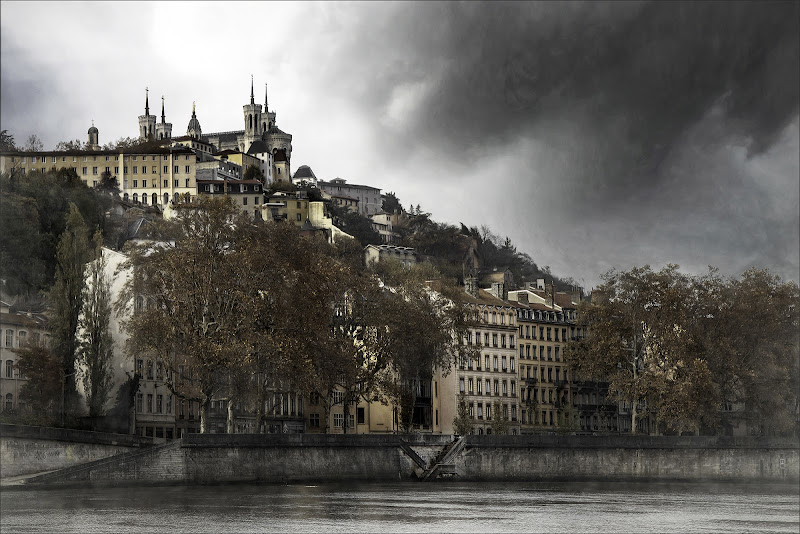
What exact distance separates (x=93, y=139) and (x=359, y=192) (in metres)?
41.2

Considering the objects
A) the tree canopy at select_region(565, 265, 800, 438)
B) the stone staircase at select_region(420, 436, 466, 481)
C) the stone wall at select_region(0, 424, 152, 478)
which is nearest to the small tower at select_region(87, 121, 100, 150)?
the tree canopy at select_region(565, 265, 800, 438)

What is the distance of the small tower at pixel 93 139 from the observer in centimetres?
16338

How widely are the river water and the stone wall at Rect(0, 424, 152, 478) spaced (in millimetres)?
2646

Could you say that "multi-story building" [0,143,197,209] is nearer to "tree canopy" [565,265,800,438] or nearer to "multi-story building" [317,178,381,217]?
"multi-story building" [317,178,381,217]

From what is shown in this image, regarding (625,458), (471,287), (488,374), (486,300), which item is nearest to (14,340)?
(625,458)

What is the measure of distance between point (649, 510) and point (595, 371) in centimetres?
3315

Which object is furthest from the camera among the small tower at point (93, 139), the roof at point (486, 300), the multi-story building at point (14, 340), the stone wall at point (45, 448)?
the small tower at point (93, 139)

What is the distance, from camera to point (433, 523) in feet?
117

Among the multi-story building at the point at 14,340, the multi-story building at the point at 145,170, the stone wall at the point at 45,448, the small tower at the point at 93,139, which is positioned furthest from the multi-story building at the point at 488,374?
the small tower at the point at 93,139

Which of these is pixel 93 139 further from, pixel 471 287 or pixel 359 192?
pixel 471 287

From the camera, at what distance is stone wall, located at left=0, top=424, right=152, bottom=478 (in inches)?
1929

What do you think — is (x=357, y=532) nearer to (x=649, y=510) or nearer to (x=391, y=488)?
(x=649, y=510)

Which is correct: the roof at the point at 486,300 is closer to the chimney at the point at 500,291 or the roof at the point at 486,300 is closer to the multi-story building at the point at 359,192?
the chimney at the point at 500,291

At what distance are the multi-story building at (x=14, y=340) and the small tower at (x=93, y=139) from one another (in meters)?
101
